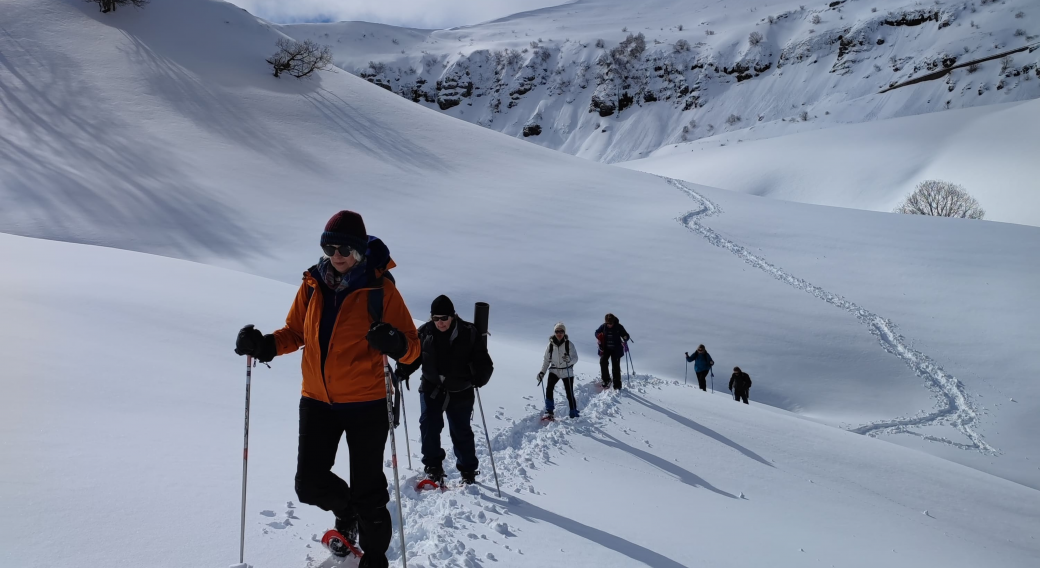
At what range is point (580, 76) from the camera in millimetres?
91750

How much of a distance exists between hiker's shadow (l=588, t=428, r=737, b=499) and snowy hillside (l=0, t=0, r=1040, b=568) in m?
0.05

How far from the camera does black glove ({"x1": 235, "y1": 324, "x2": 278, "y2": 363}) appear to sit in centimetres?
312

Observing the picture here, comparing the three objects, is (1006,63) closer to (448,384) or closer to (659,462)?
(659,462)

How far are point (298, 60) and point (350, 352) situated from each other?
31.4 meters

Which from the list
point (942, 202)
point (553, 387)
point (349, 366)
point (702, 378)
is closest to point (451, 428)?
point (349, 366)

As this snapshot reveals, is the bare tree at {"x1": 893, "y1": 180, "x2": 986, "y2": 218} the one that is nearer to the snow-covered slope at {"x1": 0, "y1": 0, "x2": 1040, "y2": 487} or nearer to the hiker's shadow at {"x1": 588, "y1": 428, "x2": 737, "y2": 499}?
the snow-covered slope at {"x1": 0, "y1": 0, "x2": 1040, "y2": 487}

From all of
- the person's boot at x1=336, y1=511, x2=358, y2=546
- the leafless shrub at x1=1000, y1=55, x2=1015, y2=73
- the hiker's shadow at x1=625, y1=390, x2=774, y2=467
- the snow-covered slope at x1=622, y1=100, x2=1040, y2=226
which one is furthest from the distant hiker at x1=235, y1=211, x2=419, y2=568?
the leafless shrub at x1=1000, y1=55, x2=1015, y2=73

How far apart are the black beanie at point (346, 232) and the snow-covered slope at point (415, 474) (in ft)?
6.10

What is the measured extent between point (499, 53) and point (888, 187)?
74010mm

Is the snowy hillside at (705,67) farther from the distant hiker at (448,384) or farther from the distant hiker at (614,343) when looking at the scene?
the distant hiker at (448,384)

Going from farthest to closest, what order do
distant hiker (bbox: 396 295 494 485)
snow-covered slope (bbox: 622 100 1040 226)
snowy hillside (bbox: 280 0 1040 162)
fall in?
snowy hillside (bbox: 280 0 1040 162), snow-covered slope (bbox: 622 100 1040 226), distant hiker (bbox: 396 295 494 485)

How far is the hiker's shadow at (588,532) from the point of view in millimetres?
4074

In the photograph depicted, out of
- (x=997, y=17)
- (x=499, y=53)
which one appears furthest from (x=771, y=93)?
(x=499, y=53)

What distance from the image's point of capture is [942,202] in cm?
3662
